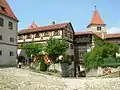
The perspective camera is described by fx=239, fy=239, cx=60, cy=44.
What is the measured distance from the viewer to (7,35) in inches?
1506

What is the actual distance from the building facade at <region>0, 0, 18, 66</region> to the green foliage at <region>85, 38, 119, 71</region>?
13.3 metres

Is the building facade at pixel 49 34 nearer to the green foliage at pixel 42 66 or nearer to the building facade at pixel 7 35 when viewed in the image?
the green foliage at pixel 42 66

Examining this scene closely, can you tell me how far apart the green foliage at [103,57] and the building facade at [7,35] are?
1327 centimetres

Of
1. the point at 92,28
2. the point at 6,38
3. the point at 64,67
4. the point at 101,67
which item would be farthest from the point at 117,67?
the point at 92,28

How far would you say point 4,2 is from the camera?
41.5m

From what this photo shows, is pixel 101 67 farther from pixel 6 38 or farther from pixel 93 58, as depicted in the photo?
pixel 6 38

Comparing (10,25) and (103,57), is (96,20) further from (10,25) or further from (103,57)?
(10,25)

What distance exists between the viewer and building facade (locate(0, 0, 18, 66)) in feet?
121

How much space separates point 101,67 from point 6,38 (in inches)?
636

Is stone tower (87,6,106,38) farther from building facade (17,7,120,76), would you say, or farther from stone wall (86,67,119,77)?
stone wall (86,67,119,77)

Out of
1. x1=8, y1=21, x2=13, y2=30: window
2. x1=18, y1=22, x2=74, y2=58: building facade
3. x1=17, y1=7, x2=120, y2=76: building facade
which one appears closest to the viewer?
x1=8, y1=21, x2=13, y2=30: window

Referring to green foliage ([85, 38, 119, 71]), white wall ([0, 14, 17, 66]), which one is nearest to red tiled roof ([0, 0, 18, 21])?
white wall ([0, 14, 17, 66])

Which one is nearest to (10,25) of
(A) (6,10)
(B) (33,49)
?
(A) (6,10)

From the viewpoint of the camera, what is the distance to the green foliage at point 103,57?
3934cm
